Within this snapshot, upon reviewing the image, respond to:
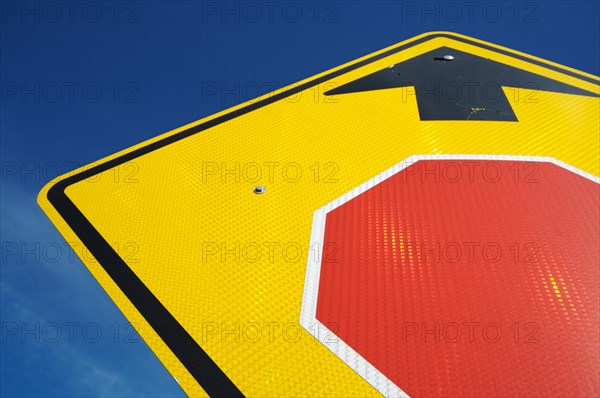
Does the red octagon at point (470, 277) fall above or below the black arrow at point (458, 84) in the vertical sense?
below

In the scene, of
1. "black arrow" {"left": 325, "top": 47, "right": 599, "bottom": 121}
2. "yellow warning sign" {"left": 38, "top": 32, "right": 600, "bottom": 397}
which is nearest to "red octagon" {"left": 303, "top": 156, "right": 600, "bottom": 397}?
"yellow warning sign" {"left": 38, "top": 32, "right": 600, "bottom": 397}

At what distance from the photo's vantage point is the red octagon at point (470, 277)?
2.11 m

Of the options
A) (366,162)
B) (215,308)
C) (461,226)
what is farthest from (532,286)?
(215,308)

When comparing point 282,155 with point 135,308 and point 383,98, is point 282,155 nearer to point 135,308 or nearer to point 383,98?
point 383,98

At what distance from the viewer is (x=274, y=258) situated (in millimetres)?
2631

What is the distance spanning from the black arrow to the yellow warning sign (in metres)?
0.01

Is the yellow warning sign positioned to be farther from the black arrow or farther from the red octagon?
the red octagon

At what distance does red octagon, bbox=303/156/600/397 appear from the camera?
211 cm

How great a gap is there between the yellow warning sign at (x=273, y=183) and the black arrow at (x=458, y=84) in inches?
0.5

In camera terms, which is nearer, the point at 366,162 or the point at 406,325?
the point at 406,325

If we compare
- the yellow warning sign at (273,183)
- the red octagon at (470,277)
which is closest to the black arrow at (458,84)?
the yellow warning sign at (273,183)

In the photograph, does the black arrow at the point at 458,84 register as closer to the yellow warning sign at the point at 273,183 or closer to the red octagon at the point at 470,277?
the yellow warning sign at the point at 273,183

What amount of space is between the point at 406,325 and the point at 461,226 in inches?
30.1

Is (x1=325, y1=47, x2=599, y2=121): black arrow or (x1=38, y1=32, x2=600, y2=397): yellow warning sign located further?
(x1=325, y1=47, x2=599, y2=121): black arrow
